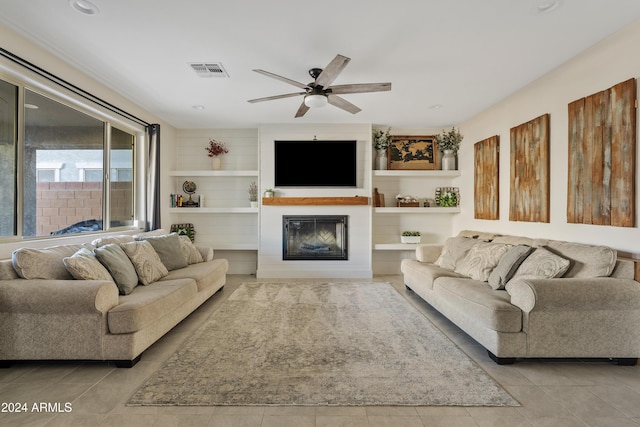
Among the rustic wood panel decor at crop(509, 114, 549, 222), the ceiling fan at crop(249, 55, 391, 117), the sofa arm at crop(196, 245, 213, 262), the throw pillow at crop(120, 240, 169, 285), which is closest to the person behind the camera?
the ceiling fan at crop(249, 55, 391, 117)

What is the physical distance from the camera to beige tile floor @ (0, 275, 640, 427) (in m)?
1.82

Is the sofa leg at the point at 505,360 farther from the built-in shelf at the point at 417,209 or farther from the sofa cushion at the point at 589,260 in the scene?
the built-in shelf at the point at 417,209

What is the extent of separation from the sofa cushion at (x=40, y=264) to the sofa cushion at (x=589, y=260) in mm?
4045

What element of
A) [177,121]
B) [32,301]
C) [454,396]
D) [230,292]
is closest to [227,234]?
[230,292]

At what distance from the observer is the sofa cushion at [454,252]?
4.01 metres

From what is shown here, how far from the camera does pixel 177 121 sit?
552 cm

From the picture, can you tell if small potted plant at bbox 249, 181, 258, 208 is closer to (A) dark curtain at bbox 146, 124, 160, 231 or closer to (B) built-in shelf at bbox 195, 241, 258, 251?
(B) built-in shelf at bbox 195, 241, 258, 251

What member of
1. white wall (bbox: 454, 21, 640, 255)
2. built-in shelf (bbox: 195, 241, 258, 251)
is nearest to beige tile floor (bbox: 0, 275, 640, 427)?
white wall (bbox: 454, 21, 640, 255)

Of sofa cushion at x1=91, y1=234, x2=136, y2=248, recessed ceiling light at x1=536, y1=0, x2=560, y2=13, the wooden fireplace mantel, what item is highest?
recessed ceiling light at x1=536, y1=0, x2=560, y2=13

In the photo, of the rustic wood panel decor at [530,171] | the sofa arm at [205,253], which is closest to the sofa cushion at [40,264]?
the sofa arm at [205,253]

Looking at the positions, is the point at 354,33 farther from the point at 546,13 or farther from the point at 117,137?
the point at 117,137

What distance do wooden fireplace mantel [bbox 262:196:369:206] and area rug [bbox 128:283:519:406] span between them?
2091mm

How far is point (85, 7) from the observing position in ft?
7.89

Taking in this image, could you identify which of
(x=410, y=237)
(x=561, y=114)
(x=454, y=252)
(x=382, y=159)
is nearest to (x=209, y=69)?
(x=382, y=159)
